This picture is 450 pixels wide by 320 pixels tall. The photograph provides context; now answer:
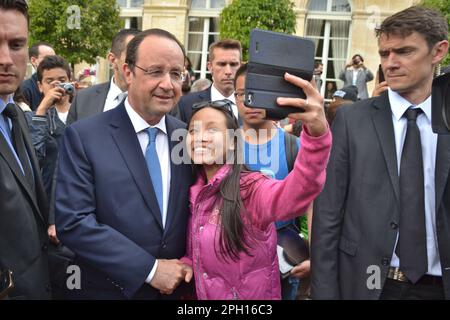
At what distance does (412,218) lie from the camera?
2.54 m

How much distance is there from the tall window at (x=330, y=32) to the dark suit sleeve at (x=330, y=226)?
1729 centimetres

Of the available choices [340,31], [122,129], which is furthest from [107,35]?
[122,129]

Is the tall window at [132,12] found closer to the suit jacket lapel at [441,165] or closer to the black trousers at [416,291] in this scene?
the suit jacket lapel at [441,165]

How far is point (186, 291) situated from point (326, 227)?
785 millimetres

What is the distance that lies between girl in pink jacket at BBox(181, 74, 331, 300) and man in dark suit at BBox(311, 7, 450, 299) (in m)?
0.33

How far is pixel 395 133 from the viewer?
2672 mm

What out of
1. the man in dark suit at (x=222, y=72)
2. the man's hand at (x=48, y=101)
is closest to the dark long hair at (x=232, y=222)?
the man's hand at (x=48, y=101)

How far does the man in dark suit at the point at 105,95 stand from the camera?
4.42 metres

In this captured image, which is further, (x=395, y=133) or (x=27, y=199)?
(x=395, y=133)

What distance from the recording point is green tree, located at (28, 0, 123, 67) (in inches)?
584

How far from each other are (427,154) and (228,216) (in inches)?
42.4

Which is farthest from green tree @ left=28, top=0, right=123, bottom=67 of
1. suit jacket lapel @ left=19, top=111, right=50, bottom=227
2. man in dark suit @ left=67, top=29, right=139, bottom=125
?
suit jacket lapel @ left=19, top=111, right=50, bottom=227

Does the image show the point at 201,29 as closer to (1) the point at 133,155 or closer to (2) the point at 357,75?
(2) the point at 357,75
